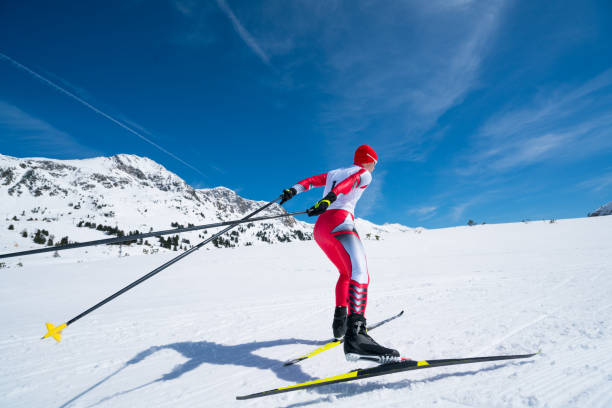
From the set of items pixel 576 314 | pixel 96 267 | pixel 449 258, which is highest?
pixel 96 267

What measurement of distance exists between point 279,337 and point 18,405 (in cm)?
280

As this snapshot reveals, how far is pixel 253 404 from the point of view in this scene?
7.79 feet

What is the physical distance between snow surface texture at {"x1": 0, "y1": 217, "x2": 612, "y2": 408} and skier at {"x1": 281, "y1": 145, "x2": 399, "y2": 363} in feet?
1.06

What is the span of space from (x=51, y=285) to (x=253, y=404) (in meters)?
11.6

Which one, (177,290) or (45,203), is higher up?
(45,203)

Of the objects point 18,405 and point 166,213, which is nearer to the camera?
point 18,405

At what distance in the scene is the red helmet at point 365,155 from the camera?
3924mm

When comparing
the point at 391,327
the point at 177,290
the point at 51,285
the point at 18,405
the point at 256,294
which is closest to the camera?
the point at 18,405

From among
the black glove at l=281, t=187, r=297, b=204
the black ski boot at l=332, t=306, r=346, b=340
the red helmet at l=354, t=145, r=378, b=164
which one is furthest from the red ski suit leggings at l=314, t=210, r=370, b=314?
the red helmet at l=354, t=145, r=378, b=164

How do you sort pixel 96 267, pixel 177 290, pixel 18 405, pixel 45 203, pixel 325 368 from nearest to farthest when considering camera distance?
pixel 18 405 → pixel 325 368 → pixel 177 290 → pixel 96 267 → pixel 45 203

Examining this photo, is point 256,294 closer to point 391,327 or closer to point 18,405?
point 391,327

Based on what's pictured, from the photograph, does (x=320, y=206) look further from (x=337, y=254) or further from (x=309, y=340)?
(x=309, y=340)

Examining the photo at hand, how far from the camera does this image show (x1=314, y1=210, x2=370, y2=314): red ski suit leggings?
3.10 m

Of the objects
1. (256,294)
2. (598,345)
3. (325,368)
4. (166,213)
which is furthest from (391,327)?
(166,213)
